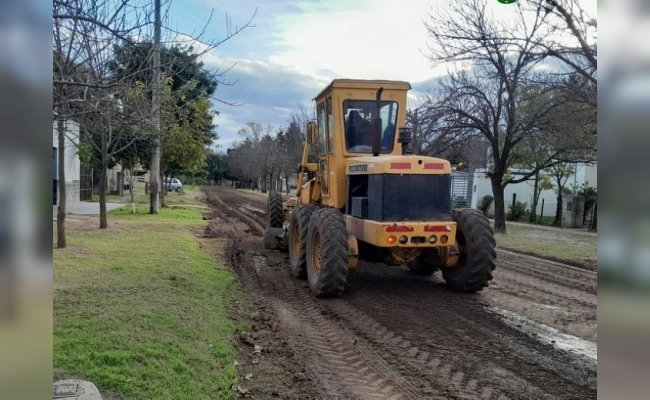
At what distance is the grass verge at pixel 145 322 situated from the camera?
14.4 feet

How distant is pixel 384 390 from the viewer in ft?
15.1

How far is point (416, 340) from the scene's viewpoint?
595 cm

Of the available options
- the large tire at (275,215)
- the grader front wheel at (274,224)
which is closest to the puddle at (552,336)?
the grader front wheel at (274,224)

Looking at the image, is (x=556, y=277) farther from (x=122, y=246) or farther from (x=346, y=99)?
(x=122, y=246)

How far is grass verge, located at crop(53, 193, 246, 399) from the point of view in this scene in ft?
14.4

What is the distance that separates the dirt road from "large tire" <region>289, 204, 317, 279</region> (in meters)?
0.22

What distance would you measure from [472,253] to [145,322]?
4663 mm

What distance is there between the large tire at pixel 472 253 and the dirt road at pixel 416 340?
0.77 ft

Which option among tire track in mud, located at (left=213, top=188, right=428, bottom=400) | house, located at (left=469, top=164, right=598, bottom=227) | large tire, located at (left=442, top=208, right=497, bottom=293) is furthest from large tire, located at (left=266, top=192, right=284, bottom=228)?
house, located at (left=469, top=164, right=598, bottom=227)

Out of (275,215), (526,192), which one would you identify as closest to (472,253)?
(275,215)

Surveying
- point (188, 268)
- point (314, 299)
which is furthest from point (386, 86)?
point (188, 268)

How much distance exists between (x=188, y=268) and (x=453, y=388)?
19.3ft

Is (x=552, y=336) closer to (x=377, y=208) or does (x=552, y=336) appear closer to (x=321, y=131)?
(x=377, y=208)

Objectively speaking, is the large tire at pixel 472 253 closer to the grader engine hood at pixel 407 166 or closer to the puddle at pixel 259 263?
the grader engine hood at pixel 407 166
